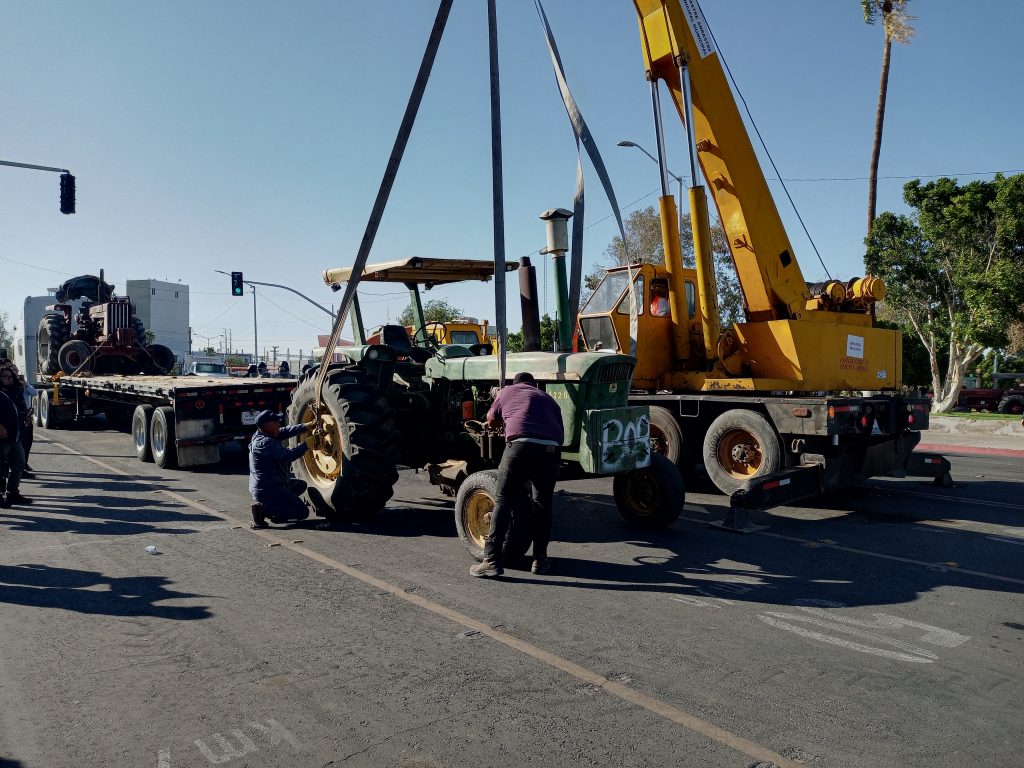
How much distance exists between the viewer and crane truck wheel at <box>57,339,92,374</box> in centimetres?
1747

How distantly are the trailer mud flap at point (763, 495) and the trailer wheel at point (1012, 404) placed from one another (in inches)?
864

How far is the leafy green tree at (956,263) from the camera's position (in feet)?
60.8

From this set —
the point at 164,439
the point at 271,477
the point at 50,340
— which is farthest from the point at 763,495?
the point at 50,340

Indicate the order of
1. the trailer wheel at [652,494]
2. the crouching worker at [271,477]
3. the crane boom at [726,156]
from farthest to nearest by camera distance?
the crane boom at [726,156] < the crouching worker at [271,477] < the trailer wheel at [652,494]

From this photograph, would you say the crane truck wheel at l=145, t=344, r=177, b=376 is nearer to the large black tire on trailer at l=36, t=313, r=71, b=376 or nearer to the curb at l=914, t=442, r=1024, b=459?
the large black tire on trailer at l=36, t=313, r=71, b=376

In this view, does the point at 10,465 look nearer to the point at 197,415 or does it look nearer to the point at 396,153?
the point at 197,415

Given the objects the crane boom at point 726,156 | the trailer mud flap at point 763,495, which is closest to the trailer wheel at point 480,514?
the trailer mud flap at point 763,495

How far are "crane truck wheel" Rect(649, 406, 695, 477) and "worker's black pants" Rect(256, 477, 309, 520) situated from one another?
14.3 feet

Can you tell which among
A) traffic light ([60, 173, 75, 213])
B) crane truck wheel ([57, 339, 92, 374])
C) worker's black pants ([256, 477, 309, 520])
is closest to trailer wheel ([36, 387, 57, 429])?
crane truck wheel ([57, 339, 92, 374])

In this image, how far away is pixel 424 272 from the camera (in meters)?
8.35

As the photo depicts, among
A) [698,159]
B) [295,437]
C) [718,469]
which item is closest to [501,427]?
[295,437]

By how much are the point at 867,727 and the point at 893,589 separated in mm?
2367

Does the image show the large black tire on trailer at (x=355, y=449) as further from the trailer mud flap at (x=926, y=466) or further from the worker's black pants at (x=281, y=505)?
the trailer mud flap at (x=926, y=466)

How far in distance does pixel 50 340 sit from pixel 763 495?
729 inches
